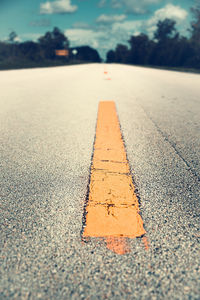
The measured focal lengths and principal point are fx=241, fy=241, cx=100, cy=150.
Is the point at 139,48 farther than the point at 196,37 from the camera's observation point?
Yes

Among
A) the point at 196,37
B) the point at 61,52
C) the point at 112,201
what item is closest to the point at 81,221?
the point at 112,201

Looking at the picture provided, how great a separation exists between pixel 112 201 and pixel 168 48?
56.4 metres

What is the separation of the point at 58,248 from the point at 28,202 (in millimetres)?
410

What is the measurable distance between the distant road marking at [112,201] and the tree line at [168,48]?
127 ft

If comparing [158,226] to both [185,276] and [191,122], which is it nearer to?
[185,276]

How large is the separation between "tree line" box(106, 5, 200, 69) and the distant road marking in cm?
3866

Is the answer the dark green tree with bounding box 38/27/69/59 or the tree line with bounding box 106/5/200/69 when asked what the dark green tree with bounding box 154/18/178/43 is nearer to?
the tree line with bounding box 106/5/200/69

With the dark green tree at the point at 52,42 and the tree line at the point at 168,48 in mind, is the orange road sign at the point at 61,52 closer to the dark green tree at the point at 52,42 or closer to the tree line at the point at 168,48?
the dark green tree at the point at 52,42

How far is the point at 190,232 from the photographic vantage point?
1104mm

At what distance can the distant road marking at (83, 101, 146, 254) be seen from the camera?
1073 mm

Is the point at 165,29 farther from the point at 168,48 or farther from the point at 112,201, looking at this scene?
the point at 112,201

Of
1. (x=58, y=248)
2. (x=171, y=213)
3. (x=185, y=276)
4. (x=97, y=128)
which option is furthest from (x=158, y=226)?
(x=97, y=128)

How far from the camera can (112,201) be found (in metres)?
1.33

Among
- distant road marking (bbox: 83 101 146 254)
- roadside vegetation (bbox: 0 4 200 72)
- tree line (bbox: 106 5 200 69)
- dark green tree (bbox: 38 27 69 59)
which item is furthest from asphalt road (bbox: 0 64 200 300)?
dark green tree (bbox: 38 27 69 59)
